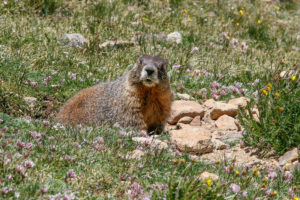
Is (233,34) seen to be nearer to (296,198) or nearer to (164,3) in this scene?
(164,3)

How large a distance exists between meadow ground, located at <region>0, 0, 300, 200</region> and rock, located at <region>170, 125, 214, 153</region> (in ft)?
1.65

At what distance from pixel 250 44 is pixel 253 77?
7.47ft

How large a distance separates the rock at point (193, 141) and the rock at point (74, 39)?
365 cm

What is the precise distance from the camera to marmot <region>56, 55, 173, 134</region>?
6.25 m

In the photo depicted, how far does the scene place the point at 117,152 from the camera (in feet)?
15.1

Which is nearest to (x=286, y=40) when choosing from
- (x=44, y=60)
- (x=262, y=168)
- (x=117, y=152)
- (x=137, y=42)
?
(x=137, y=42)

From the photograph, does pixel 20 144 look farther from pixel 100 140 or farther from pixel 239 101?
pixel 239 101

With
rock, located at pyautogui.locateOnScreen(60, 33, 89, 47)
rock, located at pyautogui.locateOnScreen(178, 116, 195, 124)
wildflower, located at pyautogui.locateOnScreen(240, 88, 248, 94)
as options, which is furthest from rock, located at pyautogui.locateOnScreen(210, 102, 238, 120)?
rock, located at pyautogui.locateOnScreen(60, 33, 89, 47)

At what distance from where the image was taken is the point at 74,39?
895 centimetres

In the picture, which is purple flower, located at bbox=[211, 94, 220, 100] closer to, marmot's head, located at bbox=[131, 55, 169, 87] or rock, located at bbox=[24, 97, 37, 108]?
marmot's head, located at bbox=[131, 55, 169, 87]

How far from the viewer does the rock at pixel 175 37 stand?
32.8 feet

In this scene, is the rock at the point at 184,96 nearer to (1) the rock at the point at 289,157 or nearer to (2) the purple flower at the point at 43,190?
(1) the rock at the point at 289,157

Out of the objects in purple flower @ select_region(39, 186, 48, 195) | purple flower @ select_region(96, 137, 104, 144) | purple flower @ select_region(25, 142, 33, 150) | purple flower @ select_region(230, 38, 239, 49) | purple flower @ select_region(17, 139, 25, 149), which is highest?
purple flower @ select_region(39, 186, 48, 195)

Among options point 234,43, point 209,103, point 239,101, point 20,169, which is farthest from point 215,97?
point 20,169
